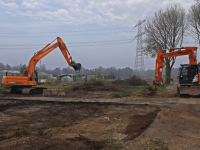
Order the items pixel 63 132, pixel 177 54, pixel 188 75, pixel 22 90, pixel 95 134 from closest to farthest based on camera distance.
A: pixel 95 134
pixel 63 132
pixel 188 75
pixel 177 54
pixel 22 90

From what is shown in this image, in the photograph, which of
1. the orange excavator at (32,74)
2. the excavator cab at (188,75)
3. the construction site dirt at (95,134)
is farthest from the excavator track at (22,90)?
the excavator cab at (188,75)

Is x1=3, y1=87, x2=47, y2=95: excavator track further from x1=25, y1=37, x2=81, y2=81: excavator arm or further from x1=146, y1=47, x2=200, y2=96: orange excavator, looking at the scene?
x1=146, y1=47, x2=200, y2=96: orange excavator

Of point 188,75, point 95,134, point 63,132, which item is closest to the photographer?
point 95,134

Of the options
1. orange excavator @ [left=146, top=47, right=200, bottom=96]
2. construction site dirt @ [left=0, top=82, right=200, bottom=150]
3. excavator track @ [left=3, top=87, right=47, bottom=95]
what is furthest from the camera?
excavator track @ [left=3, top=87, right=47, bottom=95]

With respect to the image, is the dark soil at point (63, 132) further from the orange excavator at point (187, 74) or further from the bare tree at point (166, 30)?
the bare tree at point (166, 30)

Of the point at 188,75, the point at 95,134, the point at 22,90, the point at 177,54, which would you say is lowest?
the point at 95,134

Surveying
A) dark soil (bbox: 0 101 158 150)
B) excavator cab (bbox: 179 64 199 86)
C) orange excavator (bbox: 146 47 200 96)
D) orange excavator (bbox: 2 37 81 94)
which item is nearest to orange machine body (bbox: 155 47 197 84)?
orange excavator (bbox: 146 47 200 96)

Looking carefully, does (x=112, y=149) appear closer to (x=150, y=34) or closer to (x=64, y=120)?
(x=64, y=120)

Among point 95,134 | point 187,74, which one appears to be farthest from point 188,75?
point 95,134

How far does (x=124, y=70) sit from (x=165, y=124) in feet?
364

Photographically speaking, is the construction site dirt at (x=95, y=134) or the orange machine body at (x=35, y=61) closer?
the construction site dirt at (x=95, y=134)

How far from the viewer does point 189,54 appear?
17.1 meters

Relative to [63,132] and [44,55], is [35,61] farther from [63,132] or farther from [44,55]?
Answer: [63,132]

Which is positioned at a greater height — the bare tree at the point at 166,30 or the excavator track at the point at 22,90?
the bare tree at the point at 166,30
